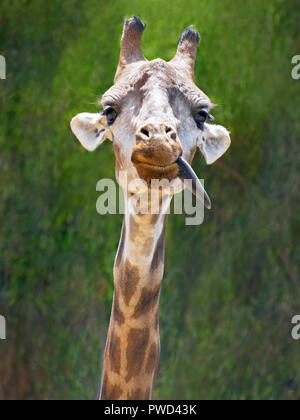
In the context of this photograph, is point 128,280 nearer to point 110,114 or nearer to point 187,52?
point 110,114

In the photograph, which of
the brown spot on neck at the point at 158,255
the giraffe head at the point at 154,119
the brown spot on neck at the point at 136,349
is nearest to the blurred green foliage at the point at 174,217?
the giraffe head at the point at 154,119

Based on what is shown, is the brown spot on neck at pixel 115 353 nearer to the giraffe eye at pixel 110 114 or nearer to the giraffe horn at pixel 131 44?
the giraffe eye at pixel 110 114

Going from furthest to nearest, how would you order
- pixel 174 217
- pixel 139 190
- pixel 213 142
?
pixel 174 217
pixel 213 142
pixel 139 190

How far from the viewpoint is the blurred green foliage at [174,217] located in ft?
19.2

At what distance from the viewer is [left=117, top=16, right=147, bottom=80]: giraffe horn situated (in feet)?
12.1

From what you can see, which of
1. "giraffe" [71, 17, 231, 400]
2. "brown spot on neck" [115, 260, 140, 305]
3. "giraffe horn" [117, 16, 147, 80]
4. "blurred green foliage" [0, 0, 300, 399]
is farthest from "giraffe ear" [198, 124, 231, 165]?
"blurred green foliage" [0, 0, 300, 399]

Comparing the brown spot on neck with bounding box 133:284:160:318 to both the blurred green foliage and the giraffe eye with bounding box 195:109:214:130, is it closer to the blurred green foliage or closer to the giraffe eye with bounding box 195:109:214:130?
the giraffe eye with bounding box 195:109:214:130

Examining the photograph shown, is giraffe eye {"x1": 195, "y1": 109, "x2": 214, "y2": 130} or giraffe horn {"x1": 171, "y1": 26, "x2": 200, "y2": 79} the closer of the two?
giraffe eye {"x1": 195, "y1": 109, "x2": 214, "y2": 130}

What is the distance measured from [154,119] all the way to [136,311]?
0.89 m

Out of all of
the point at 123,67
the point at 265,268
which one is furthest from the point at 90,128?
the point at 265,268

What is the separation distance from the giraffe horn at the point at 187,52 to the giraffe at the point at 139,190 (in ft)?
0.04

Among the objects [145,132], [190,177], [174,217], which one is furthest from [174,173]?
[174,217]

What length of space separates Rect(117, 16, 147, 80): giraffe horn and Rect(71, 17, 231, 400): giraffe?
0.07 m

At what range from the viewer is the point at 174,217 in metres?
6.12
